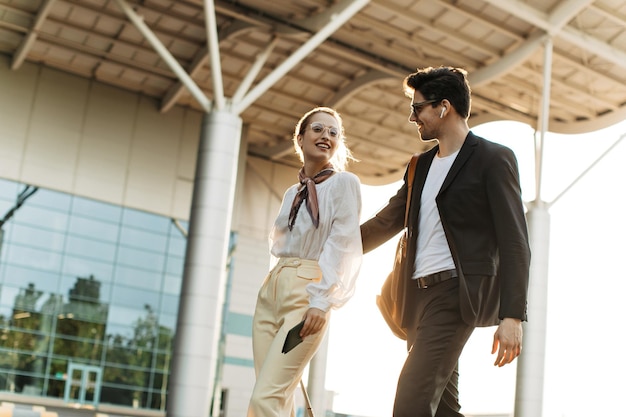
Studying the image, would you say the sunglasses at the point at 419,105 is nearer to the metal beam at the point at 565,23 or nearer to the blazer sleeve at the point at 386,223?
the blazer sleeve at the point at 386,223

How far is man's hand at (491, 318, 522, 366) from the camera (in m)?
3.22

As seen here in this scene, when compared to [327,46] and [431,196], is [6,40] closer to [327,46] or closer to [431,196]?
[327,46]

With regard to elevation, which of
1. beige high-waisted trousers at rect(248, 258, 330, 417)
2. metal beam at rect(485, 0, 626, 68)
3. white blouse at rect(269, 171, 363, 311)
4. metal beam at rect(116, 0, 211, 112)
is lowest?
beige high-waisted trousers at rect(248, 258, 330, 417)

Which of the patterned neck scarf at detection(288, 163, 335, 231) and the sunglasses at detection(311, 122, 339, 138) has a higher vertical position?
the sunglasses at detection(311, 122, 339, 138)

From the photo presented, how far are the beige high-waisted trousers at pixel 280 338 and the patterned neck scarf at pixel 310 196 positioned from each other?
22 centimetres

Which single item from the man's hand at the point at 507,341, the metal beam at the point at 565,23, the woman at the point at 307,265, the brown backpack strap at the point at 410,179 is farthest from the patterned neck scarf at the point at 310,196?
the metal beam at the point at 565,23

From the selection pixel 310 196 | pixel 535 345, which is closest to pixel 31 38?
pixel 535 345

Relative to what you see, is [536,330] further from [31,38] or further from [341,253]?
[341,253]

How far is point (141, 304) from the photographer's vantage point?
31953mm

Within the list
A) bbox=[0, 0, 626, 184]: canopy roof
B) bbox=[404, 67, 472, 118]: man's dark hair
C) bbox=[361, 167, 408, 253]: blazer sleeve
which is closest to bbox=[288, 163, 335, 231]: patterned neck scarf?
bbox=[361, 167, 408, 253]: blazer sleeve

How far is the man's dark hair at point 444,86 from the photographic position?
3816 millimetres

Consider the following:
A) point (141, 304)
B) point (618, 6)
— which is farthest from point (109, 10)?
point (618, 6)

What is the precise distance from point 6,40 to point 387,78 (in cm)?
1334

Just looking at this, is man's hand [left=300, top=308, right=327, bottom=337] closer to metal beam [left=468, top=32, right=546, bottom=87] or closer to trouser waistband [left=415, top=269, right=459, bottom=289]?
trouser waistband [left=415, top=269, right=459, bottom=289]
